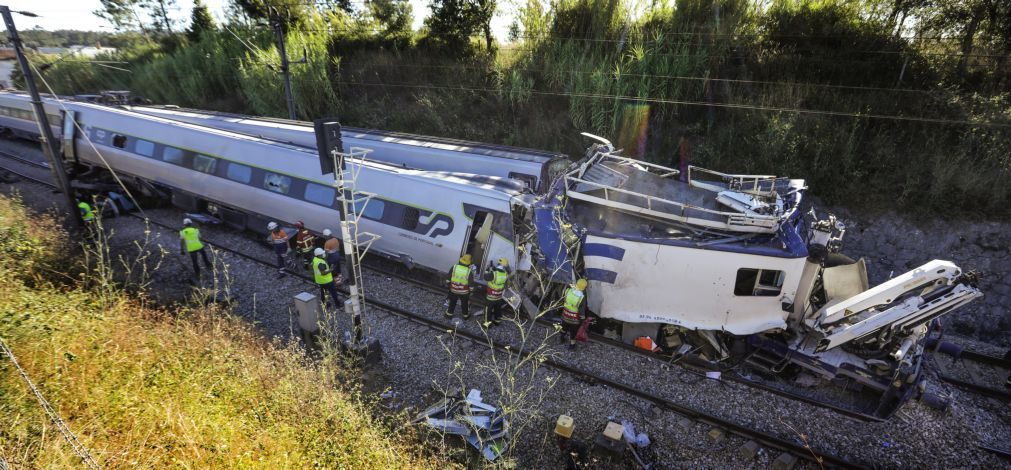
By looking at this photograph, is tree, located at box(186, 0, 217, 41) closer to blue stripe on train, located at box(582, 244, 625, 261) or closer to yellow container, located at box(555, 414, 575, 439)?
blue stripe on train, located at box(582, 244, 625, 261)

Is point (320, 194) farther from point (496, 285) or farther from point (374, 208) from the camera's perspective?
point (496, 285)

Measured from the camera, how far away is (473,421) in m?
5.53

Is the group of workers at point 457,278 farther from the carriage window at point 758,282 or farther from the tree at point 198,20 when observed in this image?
the tree at point 198,20

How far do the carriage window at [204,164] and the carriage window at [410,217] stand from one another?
245 inches

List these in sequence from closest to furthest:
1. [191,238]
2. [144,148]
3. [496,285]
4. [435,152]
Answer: [496,285] → [191,238] → [435,152] → [144,148]

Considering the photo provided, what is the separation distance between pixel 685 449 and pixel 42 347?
792cm

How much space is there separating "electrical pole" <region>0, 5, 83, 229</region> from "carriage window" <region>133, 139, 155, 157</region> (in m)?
2.89

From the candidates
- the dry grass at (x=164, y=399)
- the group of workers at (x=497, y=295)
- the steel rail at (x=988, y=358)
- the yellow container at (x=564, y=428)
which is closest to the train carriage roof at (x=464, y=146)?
the group of workers at (x=497, y=295)

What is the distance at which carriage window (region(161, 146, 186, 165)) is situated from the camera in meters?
12.3

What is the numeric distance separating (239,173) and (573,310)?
926 centimetres

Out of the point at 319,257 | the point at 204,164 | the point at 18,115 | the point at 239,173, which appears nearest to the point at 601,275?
the point at 319,257

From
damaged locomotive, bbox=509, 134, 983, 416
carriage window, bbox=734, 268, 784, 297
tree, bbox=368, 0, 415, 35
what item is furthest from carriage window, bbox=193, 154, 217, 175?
carriage window, bbox=734, 268, 784, 297

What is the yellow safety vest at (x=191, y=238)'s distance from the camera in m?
9.05

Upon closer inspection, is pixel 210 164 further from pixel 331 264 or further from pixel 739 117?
pixel 739 117
